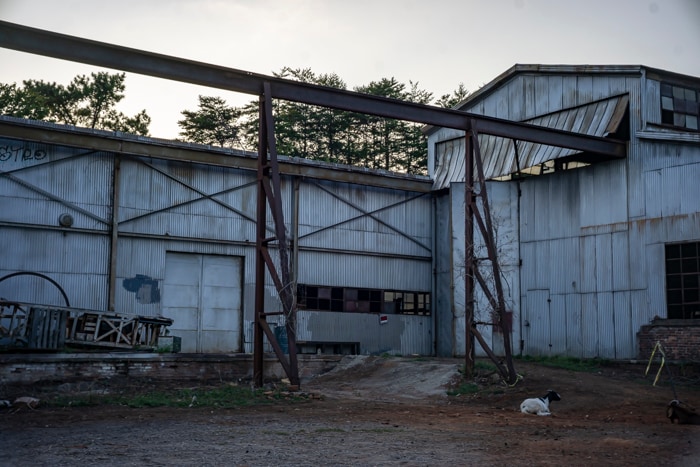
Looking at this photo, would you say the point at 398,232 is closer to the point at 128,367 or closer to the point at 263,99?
the point at 263,99

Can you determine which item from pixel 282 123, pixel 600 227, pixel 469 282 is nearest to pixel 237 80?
pixel 469 282

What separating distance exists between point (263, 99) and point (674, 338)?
43.7 ft

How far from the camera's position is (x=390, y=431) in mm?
12484

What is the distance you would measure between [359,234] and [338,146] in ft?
70.0

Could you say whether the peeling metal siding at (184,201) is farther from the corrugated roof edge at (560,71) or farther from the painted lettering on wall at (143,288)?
the corrugated roof edge at (560,71)

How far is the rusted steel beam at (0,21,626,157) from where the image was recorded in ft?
53.6

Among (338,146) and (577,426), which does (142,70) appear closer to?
(577,426)

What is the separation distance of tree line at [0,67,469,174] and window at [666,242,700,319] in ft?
89.2

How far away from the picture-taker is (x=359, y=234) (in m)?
29.6

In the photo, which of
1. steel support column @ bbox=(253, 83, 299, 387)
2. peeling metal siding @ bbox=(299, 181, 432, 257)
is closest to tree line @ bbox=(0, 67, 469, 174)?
peeling metal siding @ bbox=(299, 181, 432, 257)

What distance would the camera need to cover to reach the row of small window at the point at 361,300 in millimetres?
28234

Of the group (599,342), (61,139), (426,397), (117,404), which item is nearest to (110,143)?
(61,139)

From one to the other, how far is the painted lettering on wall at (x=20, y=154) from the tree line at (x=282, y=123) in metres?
22.9

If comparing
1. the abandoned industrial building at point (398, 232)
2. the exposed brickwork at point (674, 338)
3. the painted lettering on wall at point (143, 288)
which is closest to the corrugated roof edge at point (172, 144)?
the abandoned industrial building at point (398, 232)
